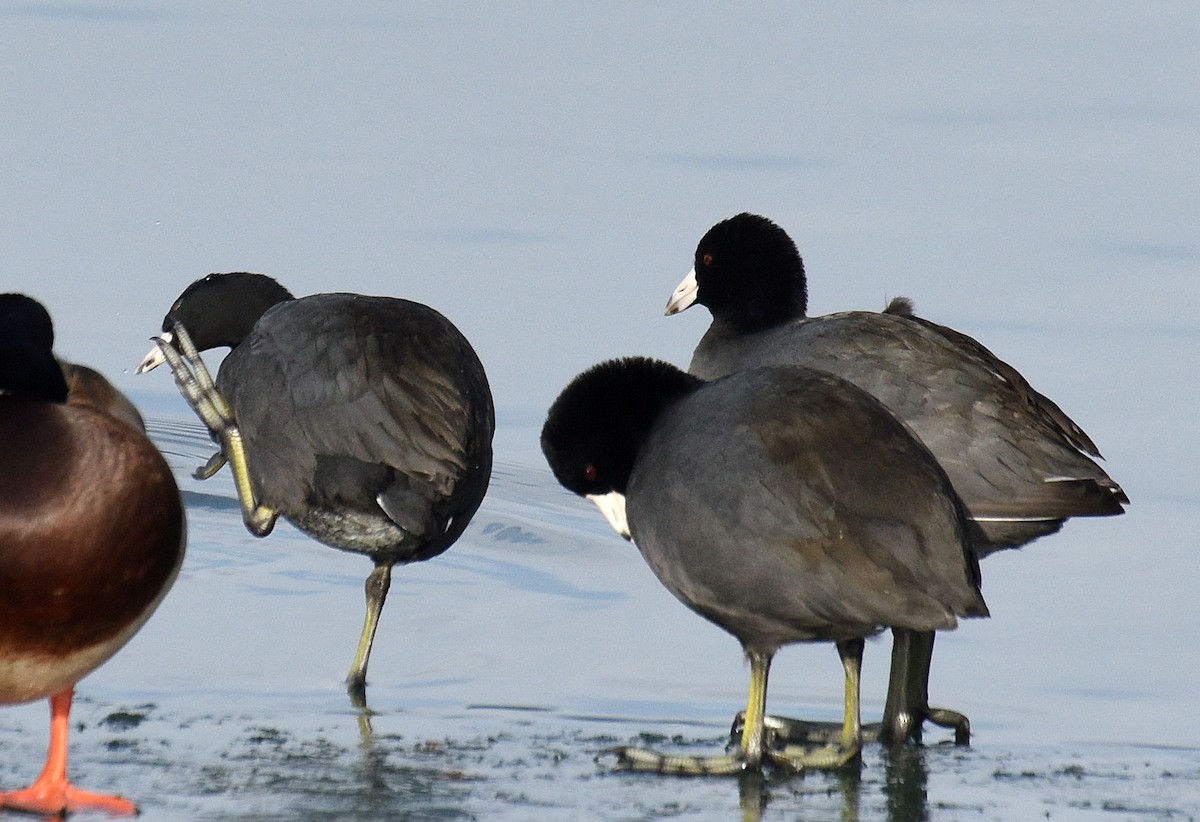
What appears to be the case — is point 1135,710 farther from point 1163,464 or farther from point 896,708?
point 1163,464

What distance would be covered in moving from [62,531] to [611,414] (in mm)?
1579

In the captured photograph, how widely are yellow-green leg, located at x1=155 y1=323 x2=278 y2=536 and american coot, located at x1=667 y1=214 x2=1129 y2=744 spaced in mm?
1536

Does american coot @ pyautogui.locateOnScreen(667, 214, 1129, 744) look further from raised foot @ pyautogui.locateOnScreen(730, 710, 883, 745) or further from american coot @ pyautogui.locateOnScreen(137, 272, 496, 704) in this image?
american coot @ pyautogui.locateOnScreen(137, 272, 496, 704)

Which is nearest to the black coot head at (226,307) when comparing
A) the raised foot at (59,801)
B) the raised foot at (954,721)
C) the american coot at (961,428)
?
the american coot at (961,428)

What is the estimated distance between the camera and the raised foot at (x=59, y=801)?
410cm

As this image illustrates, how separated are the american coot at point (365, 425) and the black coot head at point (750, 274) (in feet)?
3.74

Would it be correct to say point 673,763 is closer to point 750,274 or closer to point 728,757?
point 728,757

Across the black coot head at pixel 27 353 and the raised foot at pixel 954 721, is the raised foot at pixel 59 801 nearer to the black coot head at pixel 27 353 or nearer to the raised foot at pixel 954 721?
the black coot head at pixel 27 353

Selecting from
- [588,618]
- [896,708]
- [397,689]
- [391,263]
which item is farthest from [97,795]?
[391,263]

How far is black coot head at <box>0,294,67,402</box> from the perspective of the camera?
405cm

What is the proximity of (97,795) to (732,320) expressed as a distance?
3245 mm

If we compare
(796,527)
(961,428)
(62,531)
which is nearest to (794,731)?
(796,527)

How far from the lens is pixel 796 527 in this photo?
4.69 metres

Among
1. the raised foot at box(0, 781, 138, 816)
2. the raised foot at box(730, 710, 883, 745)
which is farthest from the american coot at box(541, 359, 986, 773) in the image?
the raised foot at box(0, 781, 138, 816)
